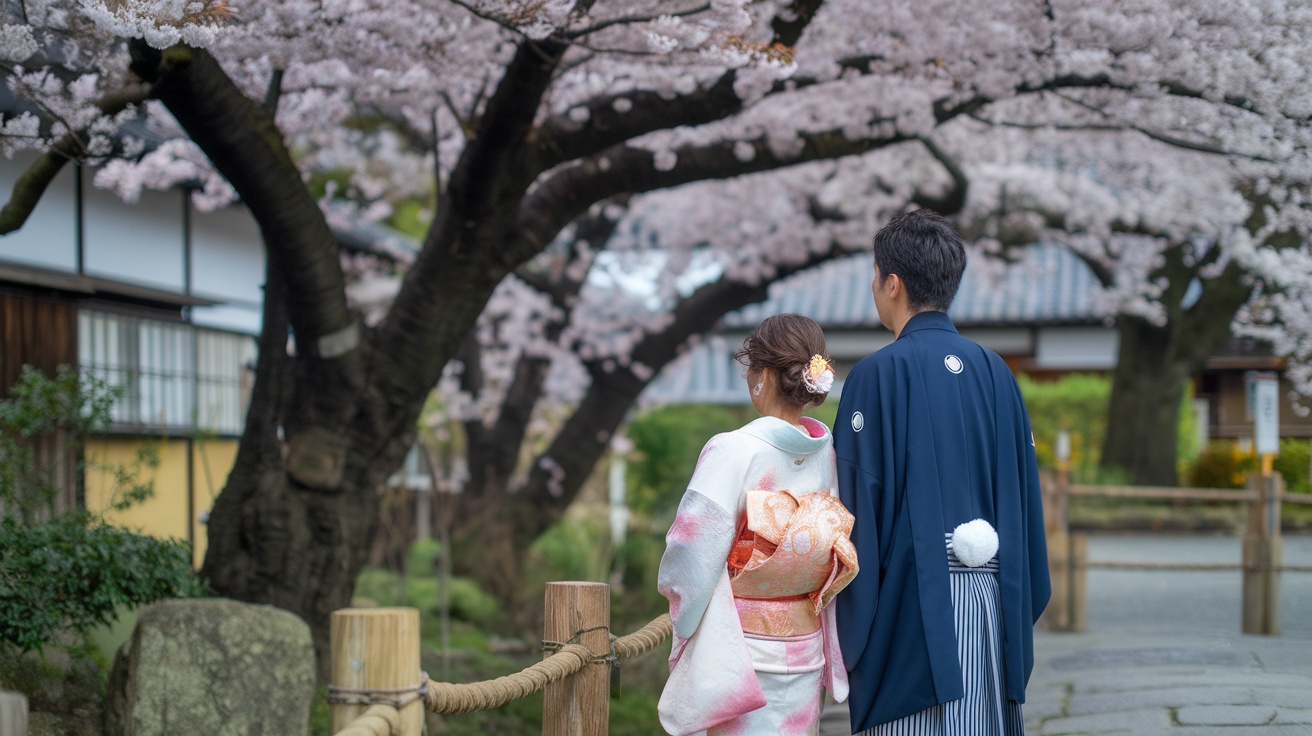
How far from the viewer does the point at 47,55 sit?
15.5 feet

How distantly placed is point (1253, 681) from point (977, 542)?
11.3ft

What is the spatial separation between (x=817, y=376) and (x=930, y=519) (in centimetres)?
44

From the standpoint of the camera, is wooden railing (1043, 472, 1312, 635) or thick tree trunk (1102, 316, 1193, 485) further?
thick tree trunk (1102, 316, 1193, 485)

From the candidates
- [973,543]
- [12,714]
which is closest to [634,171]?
[973,543]

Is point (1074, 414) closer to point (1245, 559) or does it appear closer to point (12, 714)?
point (1245, 559)

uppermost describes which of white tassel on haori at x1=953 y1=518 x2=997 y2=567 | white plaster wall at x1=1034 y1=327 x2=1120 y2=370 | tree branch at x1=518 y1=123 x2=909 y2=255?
tree branch at x1=518 y1=123 x2=909 y2=255

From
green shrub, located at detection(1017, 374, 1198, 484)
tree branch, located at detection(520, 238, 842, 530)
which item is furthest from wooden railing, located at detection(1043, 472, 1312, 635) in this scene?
green shrub, located at detection(1017, 374, 1198, 484)

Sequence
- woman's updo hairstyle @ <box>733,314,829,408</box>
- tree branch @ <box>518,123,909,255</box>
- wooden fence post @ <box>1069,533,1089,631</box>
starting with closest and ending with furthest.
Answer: woman's updo hairstyle @ <box>733,314,829,408</box>, tree branch @ <box>518,123,909,255</box>, wooden fence post @ <box>1069,533,1089,631</box>

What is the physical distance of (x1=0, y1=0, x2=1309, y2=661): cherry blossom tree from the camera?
14.5ft

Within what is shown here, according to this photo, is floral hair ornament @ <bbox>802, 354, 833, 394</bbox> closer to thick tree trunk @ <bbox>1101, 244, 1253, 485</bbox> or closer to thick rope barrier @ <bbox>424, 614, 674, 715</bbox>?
thick rope barrier @ <bbox>424, 614, 674, 715</bbox>

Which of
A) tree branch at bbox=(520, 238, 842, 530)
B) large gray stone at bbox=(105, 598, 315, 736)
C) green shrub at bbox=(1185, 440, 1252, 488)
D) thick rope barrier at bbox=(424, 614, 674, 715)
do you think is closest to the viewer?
thick rope barrier at bbox=(424, 614, 674, 715)

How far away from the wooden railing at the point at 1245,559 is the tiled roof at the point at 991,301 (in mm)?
8805

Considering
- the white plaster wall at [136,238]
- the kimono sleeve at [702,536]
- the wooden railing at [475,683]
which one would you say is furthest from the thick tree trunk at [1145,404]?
the kimono sleeve at [702,536]

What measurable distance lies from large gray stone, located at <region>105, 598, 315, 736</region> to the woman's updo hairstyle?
106 inches
